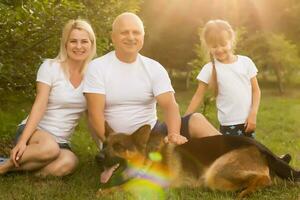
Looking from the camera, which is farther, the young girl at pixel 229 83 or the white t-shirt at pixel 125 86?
the young girl at pixel 229 83

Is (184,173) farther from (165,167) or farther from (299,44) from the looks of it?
(299,44)

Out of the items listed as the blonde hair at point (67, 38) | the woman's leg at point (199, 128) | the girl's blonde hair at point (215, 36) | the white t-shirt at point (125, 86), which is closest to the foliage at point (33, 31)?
the blonde hair at point (67, 38)

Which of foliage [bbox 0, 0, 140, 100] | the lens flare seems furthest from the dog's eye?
foliage [bbox 0, 0, 140, 100]

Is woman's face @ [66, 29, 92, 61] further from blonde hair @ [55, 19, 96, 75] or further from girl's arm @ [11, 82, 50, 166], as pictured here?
girl's arm @ [11, 82, 50, 166]

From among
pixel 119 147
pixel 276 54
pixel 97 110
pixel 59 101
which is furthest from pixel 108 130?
pixel 276 54

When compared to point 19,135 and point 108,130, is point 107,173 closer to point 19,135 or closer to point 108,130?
point 108,130

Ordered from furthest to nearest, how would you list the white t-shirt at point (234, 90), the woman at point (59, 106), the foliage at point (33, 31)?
1. the foliage at point (33, 31)
2. the white t-shirt at point (234, 90)
3. the woman at point (59, 106)

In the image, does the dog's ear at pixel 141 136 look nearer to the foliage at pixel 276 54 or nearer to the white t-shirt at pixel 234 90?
the white t-shirt at pixel 234 90

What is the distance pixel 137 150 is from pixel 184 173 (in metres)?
0.61

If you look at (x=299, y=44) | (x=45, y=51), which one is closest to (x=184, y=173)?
(x=45, y=51)

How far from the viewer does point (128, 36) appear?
17.0 feet

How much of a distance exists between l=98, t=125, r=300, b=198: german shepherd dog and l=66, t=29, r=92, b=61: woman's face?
3.22 feet

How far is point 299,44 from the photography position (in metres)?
33.3

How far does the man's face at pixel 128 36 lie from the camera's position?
5199 mm
